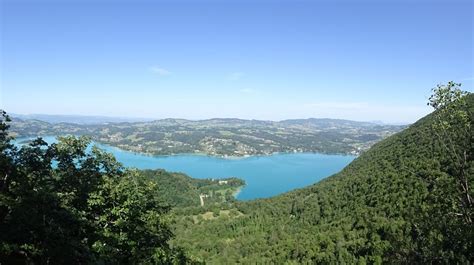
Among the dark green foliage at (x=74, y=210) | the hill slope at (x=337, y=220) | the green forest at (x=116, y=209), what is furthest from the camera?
the hill slope at (x=337, y=220)

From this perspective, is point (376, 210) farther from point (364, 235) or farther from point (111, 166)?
point (111, 166)

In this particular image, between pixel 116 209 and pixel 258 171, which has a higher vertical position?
pixel 116 209

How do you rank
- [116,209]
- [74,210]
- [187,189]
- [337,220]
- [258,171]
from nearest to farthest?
1. [74,210]
2. [116,209]
3. [337,220]
4. [187,189]
5. [258,171]

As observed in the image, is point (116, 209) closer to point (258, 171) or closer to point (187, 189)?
point (187, 189)

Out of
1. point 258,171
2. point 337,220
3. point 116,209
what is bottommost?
point 258,171

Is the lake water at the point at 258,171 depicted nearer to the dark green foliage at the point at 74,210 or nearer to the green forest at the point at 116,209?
the green forest at the point at 116,209

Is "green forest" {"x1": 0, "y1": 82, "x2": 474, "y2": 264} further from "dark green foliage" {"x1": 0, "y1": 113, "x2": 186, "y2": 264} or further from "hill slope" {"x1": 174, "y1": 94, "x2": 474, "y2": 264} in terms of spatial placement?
"hill slope" {"x1": 174, "y1": 94, "x2": 474, "y2": 264}

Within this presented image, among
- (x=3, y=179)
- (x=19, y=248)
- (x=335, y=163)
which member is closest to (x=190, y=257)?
(x=19, y=248)

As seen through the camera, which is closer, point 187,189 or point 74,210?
point 74,210

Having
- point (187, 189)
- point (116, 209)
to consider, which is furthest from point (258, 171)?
point (116, 209)

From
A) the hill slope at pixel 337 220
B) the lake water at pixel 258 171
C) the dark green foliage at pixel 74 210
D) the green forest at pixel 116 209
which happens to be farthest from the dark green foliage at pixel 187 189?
the dark green foliage at pixel 74 210

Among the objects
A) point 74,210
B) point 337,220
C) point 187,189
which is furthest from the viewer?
point 187,189
